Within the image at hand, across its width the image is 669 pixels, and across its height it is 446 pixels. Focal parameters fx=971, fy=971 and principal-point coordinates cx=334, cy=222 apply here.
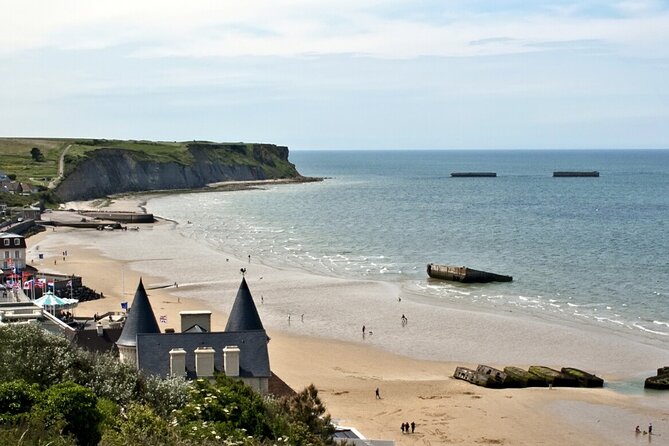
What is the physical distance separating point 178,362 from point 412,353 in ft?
74.2

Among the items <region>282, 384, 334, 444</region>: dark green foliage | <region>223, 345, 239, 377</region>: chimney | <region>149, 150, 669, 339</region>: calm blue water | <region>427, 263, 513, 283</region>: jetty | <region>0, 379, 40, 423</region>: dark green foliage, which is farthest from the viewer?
<region>427, 263, 513, 283</region>: jetty

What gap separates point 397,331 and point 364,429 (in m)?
18.9

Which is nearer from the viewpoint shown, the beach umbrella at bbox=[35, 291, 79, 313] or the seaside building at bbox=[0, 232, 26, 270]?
the beach umbrella at bbox=[35, 291, 79, 313]

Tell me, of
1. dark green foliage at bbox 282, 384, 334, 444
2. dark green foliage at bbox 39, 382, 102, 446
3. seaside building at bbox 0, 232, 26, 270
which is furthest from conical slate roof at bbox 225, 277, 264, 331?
seaside building at bbox 0, 232, 26, 270

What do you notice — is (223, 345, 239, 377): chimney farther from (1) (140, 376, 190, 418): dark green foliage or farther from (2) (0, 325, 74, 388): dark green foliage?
(2) (0, 325, 74, 388): dark green foliage

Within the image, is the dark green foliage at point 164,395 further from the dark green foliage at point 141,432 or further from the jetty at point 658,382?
the jetty at point 658,382

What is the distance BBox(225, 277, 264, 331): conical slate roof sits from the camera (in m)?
33.8

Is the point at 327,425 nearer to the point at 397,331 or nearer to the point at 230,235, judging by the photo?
the point at 397,331

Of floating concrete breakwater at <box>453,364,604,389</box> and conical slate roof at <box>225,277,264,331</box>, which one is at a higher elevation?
conical slate roof at <box>225,277,264,331</box>

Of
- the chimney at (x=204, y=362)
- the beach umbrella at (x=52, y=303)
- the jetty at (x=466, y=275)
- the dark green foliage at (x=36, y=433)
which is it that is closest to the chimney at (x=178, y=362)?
the chimney at (x=204, y=362)

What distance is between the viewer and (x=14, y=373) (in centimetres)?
2522

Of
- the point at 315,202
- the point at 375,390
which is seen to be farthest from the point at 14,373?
the point at 315,202

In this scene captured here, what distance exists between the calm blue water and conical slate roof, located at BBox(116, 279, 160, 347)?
32.2 m

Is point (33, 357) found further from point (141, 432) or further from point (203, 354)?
point (141, 432)
